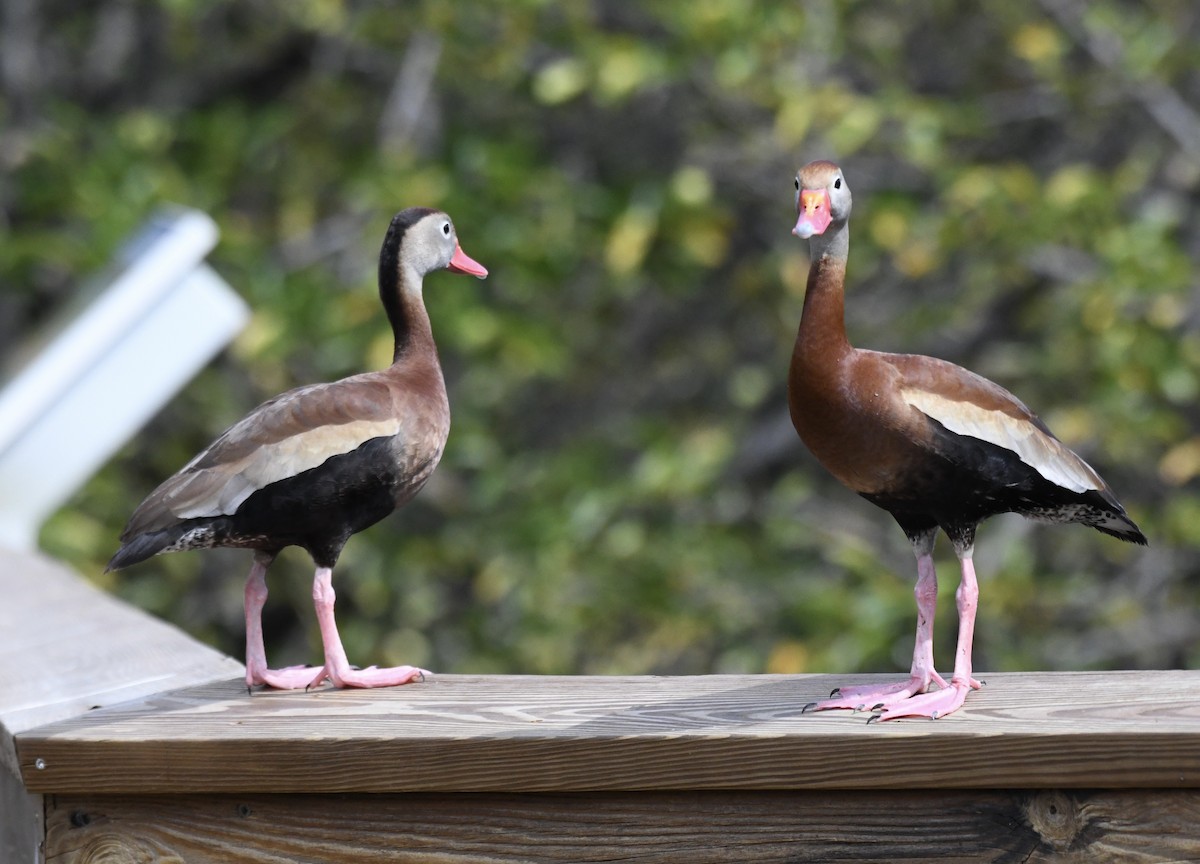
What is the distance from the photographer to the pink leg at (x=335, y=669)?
8.04ft

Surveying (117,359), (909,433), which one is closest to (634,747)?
(909,433)

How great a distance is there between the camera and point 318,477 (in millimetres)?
2332

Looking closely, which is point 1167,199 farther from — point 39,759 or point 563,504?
point 39,759

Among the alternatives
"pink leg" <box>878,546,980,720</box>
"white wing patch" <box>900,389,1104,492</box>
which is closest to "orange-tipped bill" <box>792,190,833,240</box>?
"white wing patch" <box>900,389,1104,492</box>

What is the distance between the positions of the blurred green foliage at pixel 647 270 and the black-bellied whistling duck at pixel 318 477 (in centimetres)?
270

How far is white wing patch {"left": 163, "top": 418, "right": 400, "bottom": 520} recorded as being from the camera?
232 centimetres

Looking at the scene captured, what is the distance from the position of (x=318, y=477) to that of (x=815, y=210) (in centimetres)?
84

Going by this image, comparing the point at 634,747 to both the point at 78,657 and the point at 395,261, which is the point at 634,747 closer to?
the point at 395,261

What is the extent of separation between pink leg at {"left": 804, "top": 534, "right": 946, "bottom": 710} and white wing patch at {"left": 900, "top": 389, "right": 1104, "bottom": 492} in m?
0.22

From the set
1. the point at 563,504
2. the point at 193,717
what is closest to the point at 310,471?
the point at 193,717

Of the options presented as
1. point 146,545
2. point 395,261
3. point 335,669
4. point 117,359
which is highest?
point 117,359

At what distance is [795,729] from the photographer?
191cm

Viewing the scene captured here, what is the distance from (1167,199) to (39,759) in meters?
4.92

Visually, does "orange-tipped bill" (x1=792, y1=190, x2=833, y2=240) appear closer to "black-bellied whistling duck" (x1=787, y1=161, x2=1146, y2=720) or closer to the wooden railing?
"black-bellied whistling duck" (x1=787, y1=161, x2=1146, y2=720)
